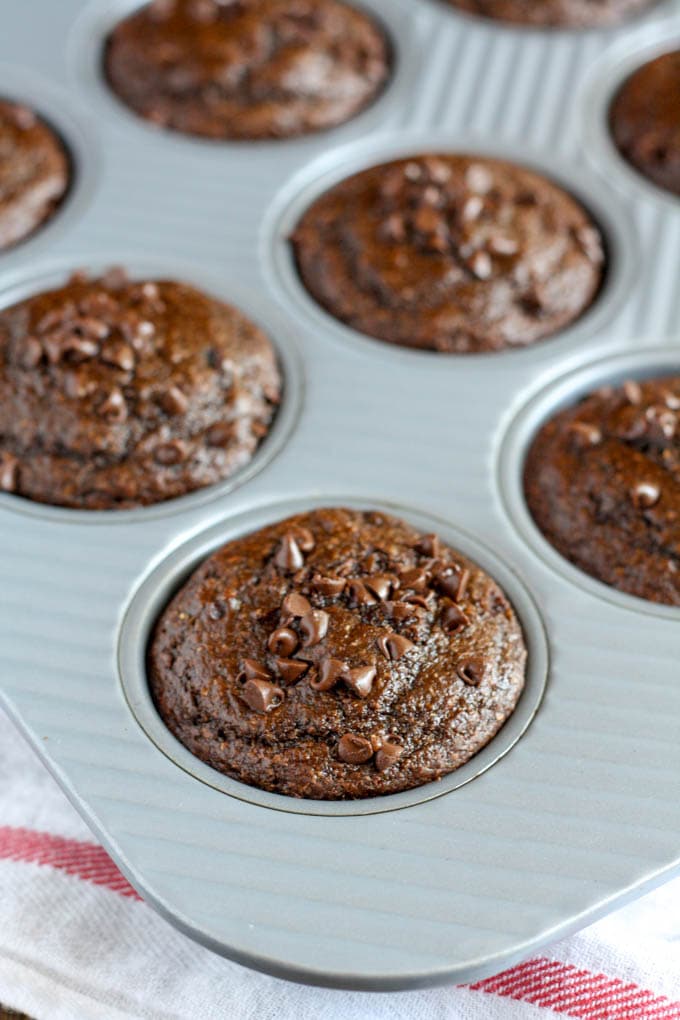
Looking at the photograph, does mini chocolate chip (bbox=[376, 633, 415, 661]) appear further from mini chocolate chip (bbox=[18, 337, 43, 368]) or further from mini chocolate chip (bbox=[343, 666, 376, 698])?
mini chocolate chip (bbox=[18, 337, 43, 368])

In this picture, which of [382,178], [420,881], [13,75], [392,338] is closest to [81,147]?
[13,75]

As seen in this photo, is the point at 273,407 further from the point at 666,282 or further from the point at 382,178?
the point at 666,282

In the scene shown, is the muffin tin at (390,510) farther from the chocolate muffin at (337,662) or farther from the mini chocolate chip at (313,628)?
the mini chocolate chip at (313,628)

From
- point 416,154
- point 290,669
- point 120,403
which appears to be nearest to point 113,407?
point 120,403

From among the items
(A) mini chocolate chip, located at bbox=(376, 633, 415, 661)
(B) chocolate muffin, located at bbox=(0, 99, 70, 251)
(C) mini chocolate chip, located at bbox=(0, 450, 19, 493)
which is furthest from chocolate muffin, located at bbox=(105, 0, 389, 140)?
(A) mini chocolate chip, located at bbox=(376, 633, 415, 661)

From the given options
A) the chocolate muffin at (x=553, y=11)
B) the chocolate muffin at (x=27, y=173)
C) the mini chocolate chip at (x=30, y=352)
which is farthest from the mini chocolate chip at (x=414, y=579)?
the chocolate muffin at (x=553, y=11)

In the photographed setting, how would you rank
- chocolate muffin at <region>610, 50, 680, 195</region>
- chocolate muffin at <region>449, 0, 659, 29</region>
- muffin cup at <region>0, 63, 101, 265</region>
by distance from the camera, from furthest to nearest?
chocolate muffin at <region>449, 0, 659, 29</region>
chocolate muffin at <region>610, 50, 680, 195</region>
muffin cup at <region>0, 63, 101, 265</region>
